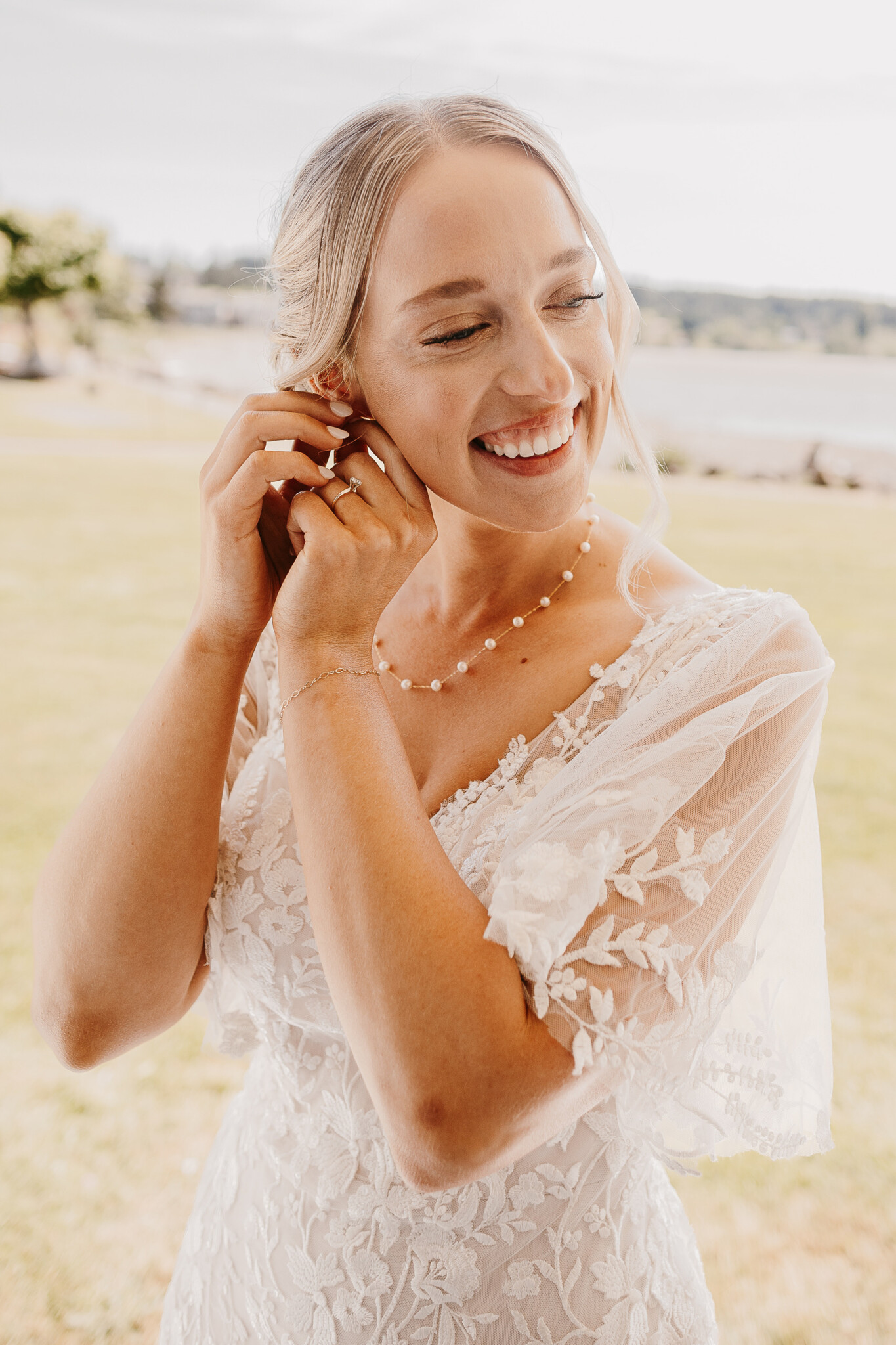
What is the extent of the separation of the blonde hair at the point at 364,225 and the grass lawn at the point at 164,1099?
274 cm

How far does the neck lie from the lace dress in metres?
0.35

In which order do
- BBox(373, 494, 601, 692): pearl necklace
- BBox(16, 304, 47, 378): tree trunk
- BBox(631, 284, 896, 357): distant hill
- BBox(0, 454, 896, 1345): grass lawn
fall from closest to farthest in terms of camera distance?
BBox(373, 494, 601, 692): pearl necklace, BBox(0, 454, 896, 1345): grass lawn, BBox(631, 284, 896, 357): distant hill, BBox(16, 304, 47, 378): tree trunk

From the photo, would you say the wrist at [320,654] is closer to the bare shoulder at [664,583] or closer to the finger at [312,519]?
the finger at [312,519]

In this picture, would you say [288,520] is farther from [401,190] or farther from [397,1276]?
[397,1276]

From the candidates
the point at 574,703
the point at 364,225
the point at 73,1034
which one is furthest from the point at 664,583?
the point at 73,1034

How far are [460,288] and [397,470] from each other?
253 mm

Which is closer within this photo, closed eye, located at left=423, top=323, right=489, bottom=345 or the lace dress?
the lace dress

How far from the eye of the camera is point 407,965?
101cm

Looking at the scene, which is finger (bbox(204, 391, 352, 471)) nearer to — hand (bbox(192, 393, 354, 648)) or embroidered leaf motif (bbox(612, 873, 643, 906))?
hand (bbox(192, 393, 354, 648))

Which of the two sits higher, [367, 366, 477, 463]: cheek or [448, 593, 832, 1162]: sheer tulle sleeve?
[367, 366, 477, 463]: cheek

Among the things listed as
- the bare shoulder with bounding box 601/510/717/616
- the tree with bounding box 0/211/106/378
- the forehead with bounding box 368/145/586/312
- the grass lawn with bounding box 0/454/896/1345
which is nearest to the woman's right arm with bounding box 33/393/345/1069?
the forehead with bounding box 368/145/586/312

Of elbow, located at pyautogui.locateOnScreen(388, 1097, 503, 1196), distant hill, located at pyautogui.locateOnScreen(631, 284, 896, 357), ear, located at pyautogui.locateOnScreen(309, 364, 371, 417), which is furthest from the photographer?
distant hill, located at pyautogui.locateOnScreen(631, 284, 896, 357)

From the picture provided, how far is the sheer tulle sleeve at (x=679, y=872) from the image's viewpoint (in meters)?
1.03

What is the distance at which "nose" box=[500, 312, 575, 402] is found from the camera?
52.3 inches
